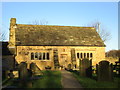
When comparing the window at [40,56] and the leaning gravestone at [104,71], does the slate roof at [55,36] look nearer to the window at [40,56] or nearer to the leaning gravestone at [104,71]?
the window at [40,56]

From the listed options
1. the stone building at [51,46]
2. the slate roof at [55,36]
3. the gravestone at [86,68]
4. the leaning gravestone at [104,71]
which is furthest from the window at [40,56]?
the leaning gravestone at [104,71]

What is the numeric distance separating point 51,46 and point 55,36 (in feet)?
8.94

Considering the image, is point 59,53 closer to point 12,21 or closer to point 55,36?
point 55,36

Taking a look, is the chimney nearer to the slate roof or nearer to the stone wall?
the slate roof

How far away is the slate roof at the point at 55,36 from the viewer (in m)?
30.4

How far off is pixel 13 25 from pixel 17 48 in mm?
Result: 4600

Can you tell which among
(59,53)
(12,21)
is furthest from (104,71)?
(12,21)

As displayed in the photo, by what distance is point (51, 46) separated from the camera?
30.2 meters

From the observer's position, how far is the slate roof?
30.4 m

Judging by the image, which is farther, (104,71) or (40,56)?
(40,56)

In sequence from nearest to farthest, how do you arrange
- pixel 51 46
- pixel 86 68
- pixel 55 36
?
1. pixel 86 68
2. pixel 51 46
3. pixel 55 36

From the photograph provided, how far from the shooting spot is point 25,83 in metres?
13.2

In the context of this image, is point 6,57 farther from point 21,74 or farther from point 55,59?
point 21,74

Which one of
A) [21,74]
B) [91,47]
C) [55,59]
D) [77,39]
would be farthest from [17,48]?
[21,74]
